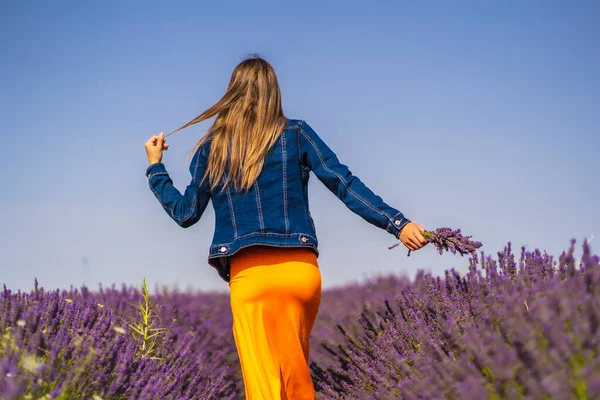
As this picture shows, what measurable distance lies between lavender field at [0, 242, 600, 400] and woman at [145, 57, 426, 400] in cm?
46

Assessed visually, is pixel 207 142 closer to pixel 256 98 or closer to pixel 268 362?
pixel 256 98

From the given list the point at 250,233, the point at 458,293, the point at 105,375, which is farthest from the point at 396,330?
the point at 105,375

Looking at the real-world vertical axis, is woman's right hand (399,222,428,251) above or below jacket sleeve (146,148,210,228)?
below

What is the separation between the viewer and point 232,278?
11.6 ft

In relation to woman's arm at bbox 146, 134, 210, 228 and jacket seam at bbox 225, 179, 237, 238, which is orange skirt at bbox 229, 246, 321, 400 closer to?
jacket seam at bbox 225, 179, 237, 238

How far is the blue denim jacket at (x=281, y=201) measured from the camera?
135 inches

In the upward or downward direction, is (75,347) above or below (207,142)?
below

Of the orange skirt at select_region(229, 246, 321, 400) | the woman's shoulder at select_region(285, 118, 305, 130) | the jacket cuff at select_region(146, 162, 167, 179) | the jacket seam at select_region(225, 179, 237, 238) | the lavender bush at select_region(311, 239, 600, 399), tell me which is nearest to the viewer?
the lavender bush at select_region(311, 239, 600, 399)

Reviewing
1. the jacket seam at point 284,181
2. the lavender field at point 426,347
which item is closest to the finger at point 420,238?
the lavender field at point 426,347

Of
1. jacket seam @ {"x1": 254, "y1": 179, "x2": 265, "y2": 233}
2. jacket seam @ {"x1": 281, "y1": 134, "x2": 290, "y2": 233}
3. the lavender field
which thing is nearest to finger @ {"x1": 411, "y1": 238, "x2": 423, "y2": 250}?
the lavender field

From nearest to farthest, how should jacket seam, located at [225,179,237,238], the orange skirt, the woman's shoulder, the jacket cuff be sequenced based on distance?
the orange skirt
jacket seam, located at [225,179,237,238]
the woman's shoulder
the jacket cuff

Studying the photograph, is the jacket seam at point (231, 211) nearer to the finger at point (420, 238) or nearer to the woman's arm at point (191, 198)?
the woman's arm at point (191, 198)

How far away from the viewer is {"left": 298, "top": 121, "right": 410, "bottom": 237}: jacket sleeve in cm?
352

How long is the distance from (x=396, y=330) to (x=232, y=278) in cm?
96
